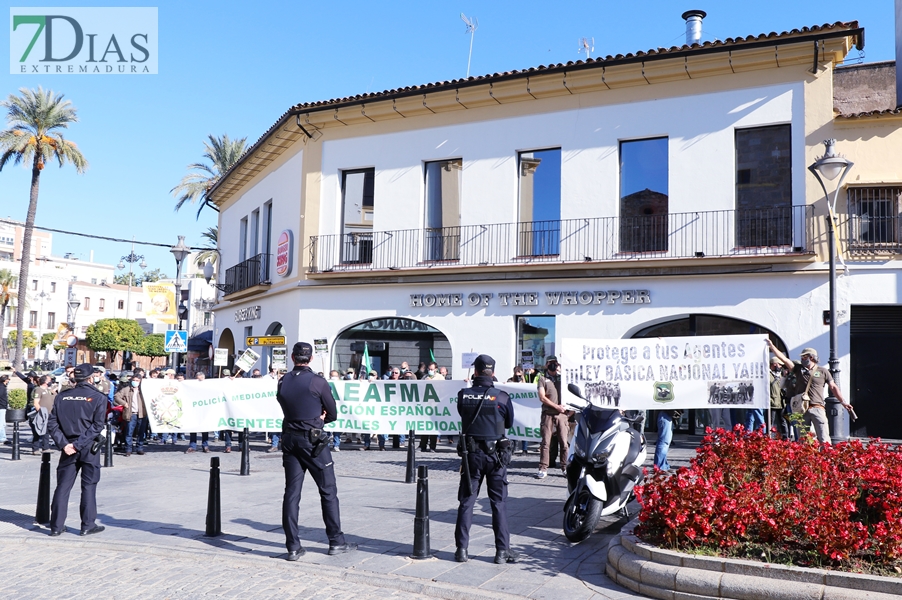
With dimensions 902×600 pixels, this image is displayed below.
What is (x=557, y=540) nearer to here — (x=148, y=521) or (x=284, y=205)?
(x=148, y=521)

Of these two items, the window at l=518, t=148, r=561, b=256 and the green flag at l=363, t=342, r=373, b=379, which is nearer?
the window at l=518, t=148, r=561, b=256

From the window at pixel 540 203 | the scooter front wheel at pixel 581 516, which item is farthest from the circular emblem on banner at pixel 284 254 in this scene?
the scooter front wheel at pixel 581 516

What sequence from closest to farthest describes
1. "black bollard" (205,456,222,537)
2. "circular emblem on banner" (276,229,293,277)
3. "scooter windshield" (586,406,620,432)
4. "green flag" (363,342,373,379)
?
"black bollard" (205,456,222,537) < "scooter windshield" (586,406,620,432) < "green flag" (363,342,373,379) < "circular emblem on banner" (276,229,293,277)

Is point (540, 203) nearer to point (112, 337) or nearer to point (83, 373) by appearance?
point (83, 373)

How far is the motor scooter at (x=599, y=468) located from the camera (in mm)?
7840

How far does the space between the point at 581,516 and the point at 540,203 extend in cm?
1268

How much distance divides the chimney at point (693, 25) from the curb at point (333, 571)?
59.6 feet

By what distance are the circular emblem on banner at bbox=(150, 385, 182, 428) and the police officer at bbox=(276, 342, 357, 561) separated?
30.7 ft

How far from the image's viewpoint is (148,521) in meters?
9.04

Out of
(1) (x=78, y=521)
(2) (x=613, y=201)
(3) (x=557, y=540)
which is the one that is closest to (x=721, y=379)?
(3) (x=557, y=540)

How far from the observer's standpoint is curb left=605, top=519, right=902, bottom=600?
17.8ft

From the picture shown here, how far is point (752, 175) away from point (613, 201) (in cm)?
306

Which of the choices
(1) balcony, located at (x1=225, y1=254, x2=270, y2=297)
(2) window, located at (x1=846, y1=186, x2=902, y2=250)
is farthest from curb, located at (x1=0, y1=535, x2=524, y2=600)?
(1) balcony, located at (x1=225, y1=254, x2=270, y2=297)

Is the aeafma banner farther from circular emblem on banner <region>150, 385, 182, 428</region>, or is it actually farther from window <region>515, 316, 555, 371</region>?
window <region>515, 316, 555, 371</region>
